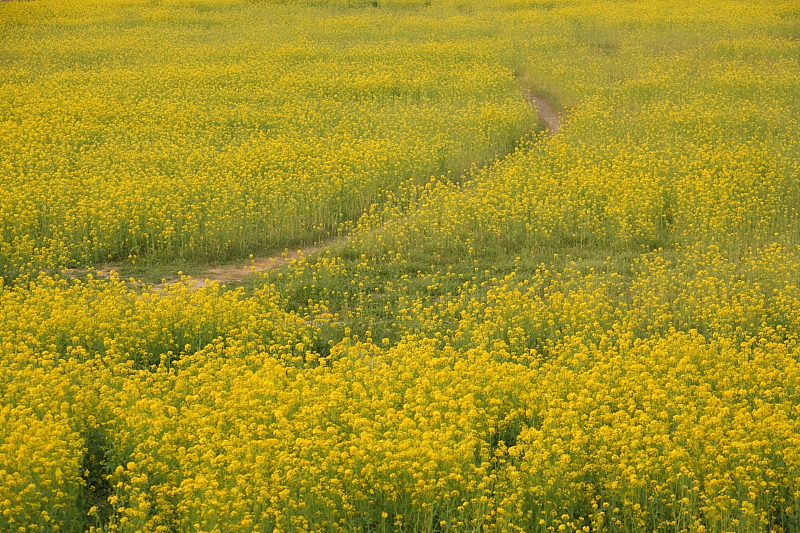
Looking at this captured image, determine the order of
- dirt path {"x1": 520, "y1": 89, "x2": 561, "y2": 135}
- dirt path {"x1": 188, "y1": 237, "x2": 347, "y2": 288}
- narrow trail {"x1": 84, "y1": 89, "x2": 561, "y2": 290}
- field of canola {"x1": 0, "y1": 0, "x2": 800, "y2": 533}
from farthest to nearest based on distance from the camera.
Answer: dirt path {"x1": 520, "y1": 89, "x2": 561, "y2": 135} → dirt path {"x1": 188, "y1": 237, "x2": 347, "y2": 288} → narrow trail {"x1": 84, "y1": 89, "x2": 561, "y2": 290} → field of canola {"x1": 0, "y1": 0, "x2": 800, "y2": 533}

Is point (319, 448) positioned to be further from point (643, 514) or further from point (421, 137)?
A: point (421, 137)

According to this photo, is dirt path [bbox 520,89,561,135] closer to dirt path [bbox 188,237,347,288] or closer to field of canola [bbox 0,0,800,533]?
field of canola [bbox 0,0,800,533]

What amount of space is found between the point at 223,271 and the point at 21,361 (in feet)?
15.3

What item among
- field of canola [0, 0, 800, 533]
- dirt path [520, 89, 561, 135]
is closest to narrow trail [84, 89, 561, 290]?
field of canola [0, 0, 800, 533]

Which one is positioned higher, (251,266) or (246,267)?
(246,267)

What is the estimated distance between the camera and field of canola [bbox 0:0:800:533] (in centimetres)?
695

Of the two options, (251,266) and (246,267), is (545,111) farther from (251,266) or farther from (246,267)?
(246,267)

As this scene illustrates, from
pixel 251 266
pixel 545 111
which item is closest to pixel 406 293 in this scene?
pixel 251 266

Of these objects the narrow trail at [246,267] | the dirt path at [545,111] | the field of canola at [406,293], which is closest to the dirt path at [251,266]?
Answer: the narrow trail at [246,267]

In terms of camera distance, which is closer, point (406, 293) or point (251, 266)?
point (406, 293)

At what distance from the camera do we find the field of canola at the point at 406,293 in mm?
6945

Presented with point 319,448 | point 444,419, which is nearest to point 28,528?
point 319,448

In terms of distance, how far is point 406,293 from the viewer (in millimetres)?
12258

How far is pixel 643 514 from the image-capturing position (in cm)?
659
